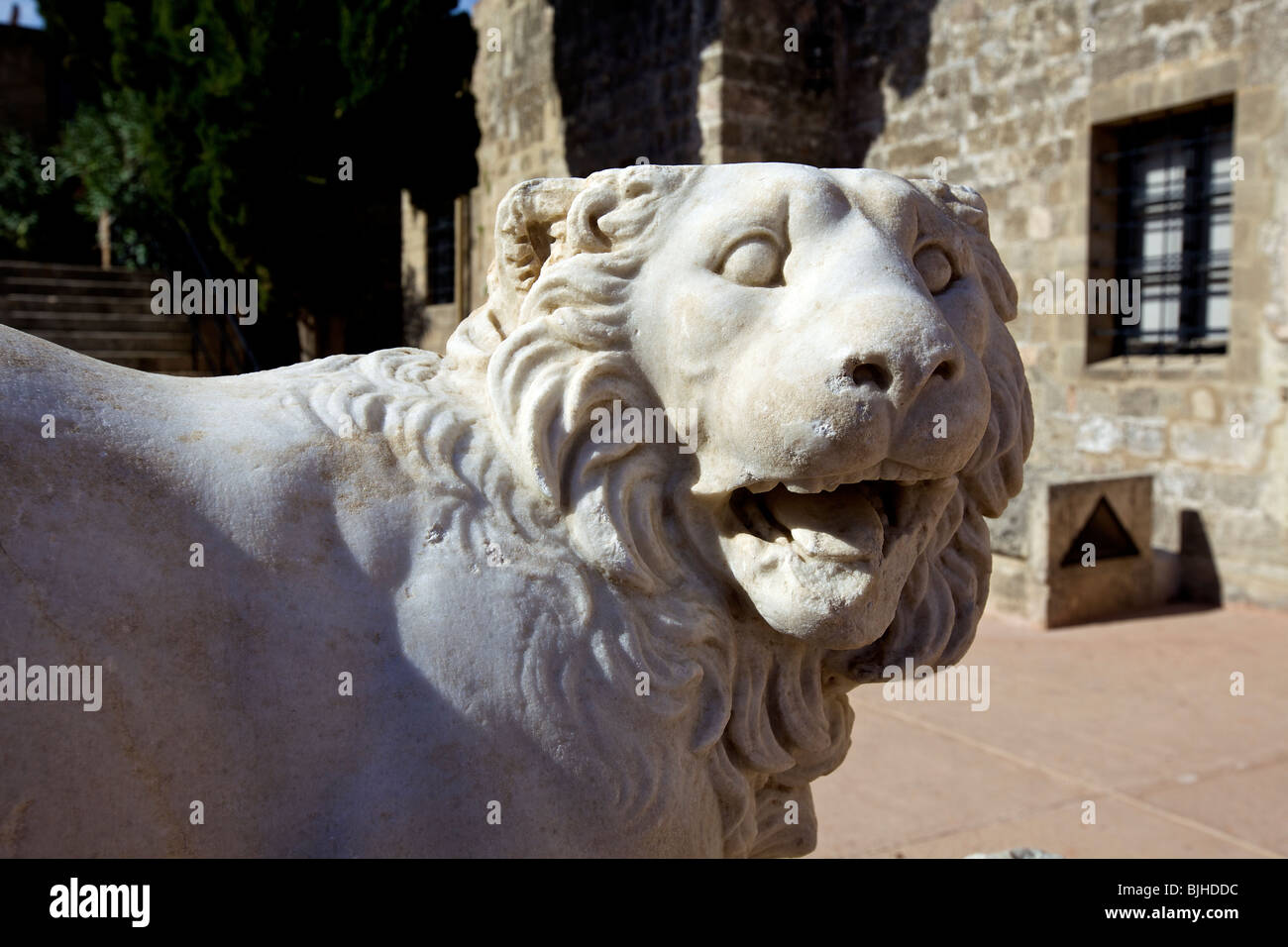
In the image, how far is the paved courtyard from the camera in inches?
123

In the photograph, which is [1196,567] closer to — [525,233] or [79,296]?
[525,233]

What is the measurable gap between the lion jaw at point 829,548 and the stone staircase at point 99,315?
8796 millimetres

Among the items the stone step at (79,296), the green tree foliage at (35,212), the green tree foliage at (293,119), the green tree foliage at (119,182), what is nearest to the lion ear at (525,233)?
the green tree foliage at (293,119)

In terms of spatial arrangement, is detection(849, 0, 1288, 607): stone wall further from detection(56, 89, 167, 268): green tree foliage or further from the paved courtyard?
detection(56, 89, 167, 268): green tree foliage

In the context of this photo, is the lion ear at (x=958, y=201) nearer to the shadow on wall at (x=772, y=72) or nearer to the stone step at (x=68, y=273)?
the shadow on wall at (x=772, y=72)

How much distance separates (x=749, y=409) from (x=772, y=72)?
23.7 feet

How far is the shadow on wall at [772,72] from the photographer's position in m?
7.95

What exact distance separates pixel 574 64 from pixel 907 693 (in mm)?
7044

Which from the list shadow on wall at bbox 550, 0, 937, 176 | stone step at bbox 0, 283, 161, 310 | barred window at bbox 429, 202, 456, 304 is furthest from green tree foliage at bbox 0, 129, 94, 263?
shadow on wall at bbox 550, 0, 937, 176

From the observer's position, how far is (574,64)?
32.5ft

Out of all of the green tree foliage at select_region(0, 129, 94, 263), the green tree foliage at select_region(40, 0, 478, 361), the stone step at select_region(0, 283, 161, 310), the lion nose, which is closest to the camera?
the lion nose

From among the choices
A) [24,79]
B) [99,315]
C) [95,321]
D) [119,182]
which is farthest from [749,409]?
[24,79]

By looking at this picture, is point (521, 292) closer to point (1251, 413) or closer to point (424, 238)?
point (1251, 413)

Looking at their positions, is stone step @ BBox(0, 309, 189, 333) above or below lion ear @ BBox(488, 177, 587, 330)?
above
